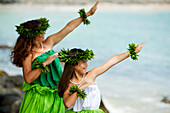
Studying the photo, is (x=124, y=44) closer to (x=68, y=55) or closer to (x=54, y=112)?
(x=54, y=112)

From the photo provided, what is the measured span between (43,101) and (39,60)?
1.25ft

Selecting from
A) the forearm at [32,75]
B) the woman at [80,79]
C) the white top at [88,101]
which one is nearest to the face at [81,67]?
the woman at [80,79]

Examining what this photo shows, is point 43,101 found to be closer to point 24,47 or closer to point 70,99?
point 24,47

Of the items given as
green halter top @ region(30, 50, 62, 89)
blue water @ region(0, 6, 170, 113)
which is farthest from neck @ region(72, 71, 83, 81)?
blue water @ region(0, 6, 170, 113)

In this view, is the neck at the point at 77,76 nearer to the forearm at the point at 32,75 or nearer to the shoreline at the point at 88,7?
the forearm at the point at 32,75

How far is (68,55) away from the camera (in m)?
2.52

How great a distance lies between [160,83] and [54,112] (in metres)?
3.54

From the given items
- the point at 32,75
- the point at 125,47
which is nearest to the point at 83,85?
the point at 32,75

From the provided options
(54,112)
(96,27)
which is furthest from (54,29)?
(54,112)

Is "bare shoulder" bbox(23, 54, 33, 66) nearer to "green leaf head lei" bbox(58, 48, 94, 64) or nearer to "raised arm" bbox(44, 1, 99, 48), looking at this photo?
"raised arm" bbox(44, 1, 99, 48)

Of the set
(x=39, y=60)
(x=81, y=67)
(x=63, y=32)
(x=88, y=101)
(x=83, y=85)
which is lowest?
(x=88, y=101)

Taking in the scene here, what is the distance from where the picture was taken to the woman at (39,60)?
2971 millimetres

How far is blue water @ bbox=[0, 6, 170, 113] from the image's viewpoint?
621 cm

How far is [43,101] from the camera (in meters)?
3.05
